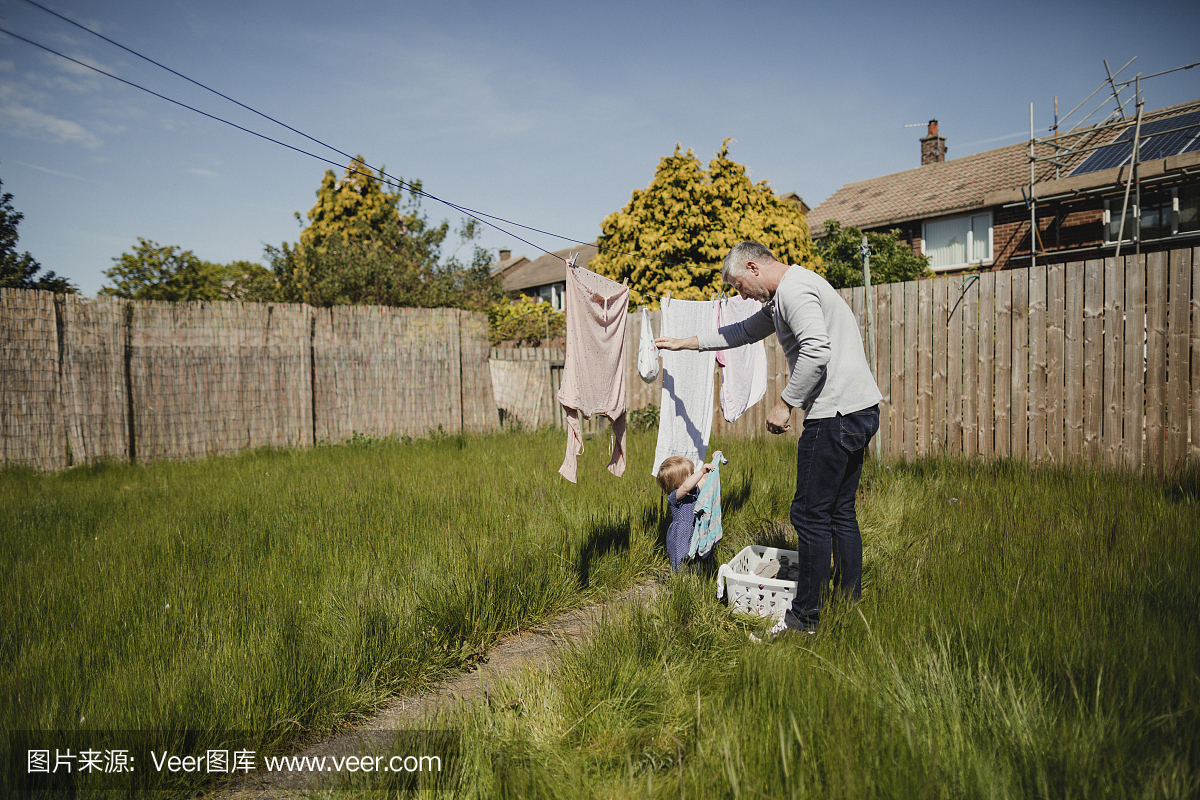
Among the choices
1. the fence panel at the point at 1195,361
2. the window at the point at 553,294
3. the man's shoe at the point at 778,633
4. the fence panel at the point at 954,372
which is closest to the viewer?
the man's shoe at the point at 778,633

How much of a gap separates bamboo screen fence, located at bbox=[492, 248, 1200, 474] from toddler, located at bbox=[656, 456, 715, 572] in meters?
3.88

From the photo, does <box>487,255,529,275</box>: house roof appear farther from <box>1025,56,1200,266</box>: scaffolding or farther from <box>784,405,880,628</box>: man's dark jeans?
<box>784,405,880,628</box>: man's dark jeans

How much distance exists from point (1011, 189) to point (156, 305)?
2111 cm

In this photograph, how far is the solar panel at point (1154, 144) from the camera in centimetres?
1412

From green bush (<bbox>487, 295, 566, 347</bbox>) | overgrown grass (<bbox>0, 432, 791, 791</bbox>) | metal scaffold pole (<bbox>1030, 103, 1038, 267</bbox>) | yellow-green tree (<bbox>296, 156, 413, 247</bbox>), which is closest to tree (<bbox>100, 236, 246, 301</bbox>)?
yellow-green tree (<bbox>296, 156, 413, 247</bbox>)

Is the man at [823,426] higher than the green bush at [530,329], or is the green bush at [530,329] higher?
the green bush at [530,329]

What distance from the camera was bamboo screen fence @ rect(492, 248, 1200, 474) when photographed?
16.7 ft

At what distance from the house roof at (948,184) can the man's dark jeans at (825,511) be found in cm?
1767

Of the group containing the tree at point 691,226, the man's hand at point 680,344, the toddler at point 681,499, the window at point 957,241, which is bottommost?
the toddler at point 681,499

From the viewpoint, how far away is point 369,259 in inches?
526

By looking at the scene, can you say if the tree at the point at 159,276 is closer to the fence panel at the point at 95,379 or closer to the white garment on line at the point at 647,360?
the fence panel at the point at 95,379

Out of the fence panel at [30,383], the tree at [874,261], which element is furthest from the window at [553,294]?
the fence panel at [30,383]

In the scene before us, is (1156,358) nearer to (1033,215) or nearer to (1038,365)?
(1038,365)

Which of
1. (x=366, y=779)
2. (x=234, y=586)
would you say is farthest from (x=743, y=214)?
(x=366, y=779)
